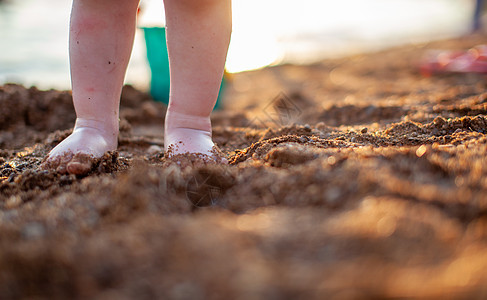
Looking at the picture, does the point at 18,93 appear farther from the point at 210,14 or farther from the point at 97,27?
the point at 210,14

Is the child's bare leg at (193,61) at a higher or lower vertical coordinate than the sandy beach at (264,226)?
higher

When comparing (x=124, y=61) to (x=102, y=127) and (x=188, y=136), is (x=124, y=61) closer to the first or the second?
(x=102, y=127)

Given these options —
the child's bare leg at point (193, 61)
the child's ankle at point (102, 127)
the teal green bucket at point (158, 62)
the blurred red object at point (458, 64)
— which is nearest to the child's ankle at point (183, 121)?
the child's bare leg at point (193, 61)

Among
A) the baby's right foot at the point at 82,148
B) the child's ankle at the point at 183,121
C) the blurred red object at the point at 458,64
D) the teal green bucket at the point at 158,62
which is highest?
Result: the blurred red object at the point at 458,64

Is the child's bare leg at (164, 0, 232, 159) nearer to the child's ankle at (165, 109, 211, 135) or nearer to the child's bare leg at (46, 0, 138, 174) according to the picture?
the child's ankle at (165, 109, 211, 135)

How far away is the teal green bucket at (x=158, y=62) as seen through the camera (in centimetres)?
337

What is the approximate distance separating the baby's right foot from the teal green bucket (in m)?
1.82

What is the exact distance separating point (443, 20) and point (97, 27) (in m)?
9.78

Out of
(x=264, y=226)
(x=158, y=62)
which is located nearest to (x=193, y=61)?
(x=264, y=226)

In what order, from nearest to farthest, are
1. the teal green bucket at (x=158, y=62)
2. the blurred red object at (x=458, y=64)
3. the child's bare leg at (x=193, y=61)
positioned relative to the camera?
the child's bare leg at (x=193, y=61) → the teal green bucket at (x=158, y=62) → the blurred red object at (x=458, y=64)

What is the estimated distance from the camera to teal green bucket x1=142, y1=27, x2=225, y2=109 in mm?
3365

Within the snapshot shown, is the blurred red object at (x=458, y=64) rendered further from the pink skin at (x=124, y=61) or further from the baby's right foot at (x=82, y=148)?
the baby's right foot at (x=82, y=148)

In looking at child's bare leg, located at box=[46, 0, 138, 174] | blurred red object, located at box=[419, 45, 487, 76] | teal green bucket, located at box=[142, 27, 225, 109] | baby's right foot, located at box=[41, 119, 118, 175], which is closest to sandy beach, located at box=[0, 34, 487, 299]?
baby's right foot, located at box=[41, 119, 118, 175]

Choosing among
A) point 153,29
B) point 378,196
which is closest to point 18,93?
point 153,29
